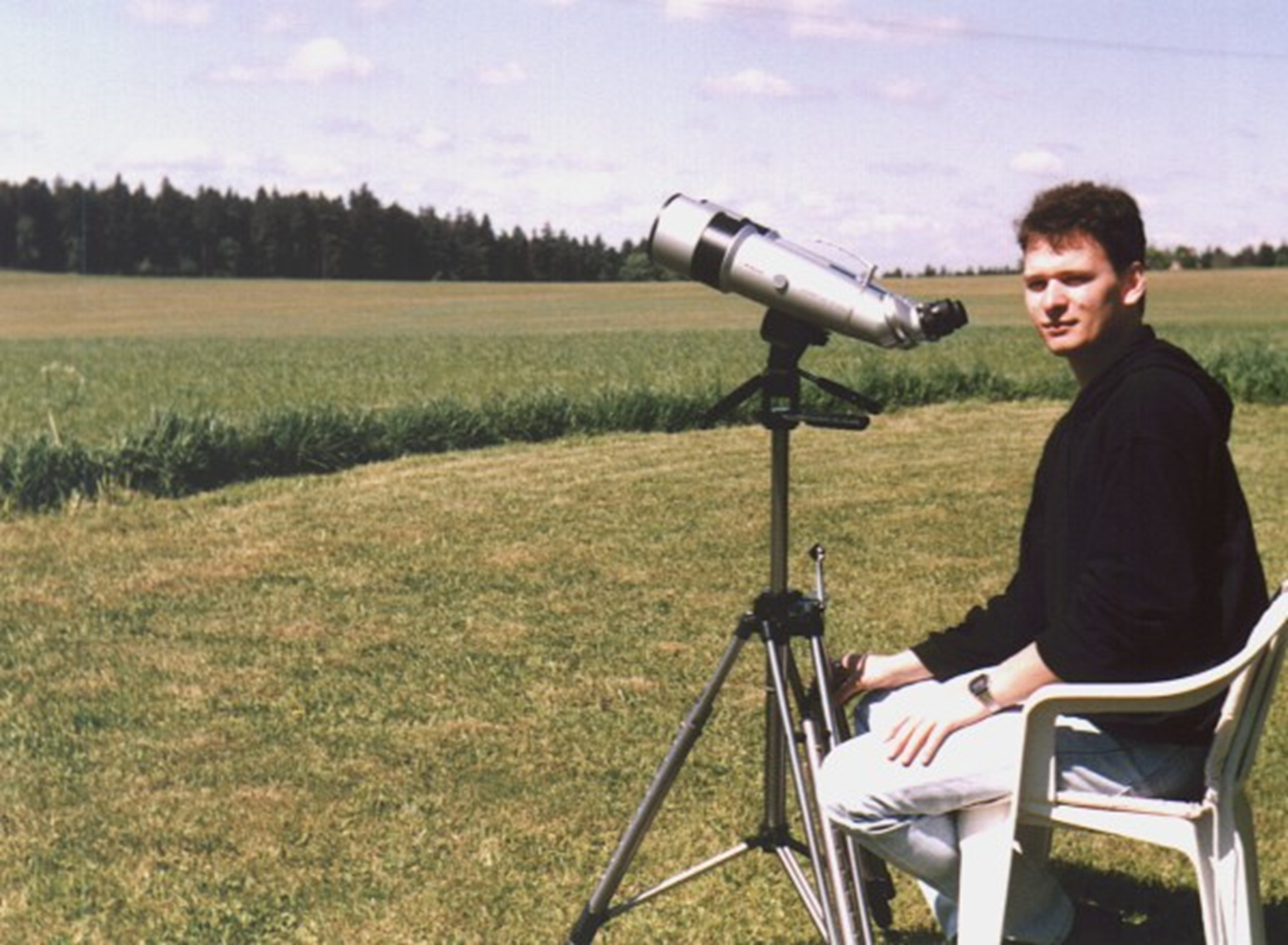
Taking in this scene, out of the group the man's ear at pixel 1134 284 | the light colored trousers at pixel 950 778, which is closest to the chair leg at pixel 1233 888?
the light colored trousers at pixel 950 778

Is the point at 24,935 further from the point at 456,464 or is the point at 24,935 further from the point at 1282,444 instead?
the point at 1282,444

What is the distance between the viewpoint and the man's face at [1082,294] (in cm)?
301

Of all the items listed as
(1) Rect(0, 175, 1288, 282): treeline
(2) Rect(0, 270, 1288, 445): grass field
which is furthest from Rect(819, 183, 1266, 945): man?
(1) Rect(0, 175, 1288, 282): treeline

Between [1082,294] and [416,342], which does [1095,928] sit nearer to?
[1082,294]

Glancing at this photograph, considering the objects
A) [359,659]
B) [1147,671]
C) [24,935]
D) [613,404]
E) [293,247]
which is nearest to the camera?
[1147,671]

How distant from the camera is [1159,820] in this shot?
292 cm

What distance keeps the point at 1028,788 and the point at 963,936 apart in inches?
12.3

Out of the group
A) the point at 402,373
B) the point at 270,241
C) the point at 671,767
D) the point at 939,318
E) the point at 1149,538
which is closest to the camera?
the point at 1149,538

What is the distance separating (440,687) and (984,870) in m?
4.05

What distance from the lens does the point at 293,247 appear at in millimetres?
66812

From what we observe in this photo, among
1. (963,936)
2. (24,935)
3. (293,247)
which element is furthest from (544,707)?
(293,247)

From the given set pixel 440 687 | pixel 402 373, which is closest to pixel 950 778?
pixel 440 687

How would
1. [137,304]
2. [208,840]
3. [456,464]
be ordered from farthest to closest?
[137,304]
[456,464]
[208,840]

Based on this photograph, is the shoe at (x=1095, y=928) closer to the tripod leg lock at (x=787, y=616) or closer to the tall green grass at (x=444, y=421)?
the tripod leg lock at (x=787, y=616)
